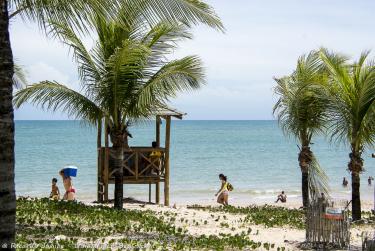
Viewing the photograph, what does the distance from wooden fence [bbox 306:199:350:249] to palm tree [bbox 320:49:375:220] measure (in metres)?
4.14

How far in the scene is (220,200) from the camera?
25.1 meters

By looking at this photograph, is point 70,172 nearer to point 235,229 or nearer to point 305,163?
point 235,229

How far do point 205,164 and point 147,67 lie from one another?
5352cm

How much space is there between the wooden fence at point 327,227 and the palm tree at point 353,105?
4.14 metres

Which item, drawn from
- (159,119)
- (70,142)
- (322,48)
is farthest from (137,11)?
(70,142)

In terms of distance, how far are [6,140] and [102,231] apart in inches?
272

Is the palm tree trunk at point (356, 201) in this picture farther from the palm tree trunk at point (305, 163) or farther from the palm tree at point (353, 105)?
the palm tree trunk at point (305, 163)

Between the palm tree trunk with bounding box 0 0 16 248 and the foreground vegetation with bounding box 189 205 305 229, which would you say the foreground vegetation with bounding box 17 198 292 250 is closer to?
the foreground vegetation with bounding box 189 205 305 229

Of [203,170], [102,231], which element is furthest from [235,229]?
[203,170]

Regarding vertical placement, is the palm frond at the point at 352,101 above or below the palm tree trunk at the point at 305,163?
above

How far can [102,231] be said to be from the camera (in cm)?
1297

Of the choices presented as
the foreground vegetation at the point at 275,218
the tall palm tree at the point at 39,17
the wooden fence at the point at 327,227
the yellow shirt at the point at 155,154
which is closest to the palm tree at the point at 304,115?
the foreground vegetation at the point at 275,218

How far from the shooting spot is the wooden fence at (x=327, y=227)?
13.4 metres

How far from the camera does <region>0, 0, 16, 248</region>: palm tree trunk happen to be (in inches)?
252
